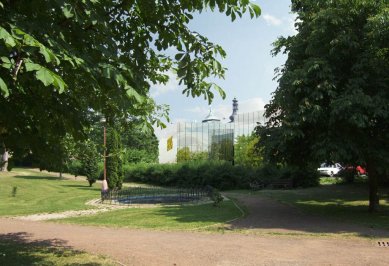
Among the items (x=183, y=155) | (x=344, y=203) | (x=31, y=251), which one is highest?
(x=183, y=155)

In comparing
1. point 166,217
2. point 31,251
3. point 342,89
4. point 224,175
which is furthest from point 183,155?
point 31,251

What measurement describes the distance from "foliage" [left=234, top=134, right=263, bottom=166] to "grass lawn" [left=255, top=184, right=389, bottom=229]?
8600 mm

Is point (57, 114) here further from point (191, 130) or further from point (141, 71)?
point (191, 130)

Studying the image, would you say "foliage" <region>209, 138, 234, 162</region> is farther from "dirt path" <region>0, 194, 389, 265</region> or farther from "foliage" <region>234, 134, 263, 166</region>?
"dirt path" <region>0, 194, 389, 265</region>

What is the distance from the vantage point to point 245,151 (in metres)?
40.7

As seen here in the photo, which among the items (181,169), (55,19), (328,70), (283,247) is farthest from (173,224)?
(181,169)

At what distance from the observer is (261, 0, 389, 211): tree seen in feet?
46.6

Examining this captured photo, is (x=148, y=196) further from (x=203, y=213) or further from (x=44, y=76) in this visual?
(x=44, y=76)

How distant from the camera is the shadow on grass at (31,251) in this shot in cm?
883

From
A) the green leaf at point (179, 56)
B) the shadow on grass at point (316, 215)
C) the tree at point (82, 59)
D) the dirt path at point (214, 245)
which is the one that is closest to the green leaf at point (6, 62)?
the tree at point (82, 59)

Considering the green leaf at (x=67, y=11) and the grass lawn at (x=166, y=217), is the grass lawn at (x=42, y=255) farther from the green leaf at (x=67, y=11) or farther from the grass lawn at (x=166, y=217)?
the green leaf at (x=67, y=11)

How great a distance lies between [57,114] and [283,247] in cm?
685

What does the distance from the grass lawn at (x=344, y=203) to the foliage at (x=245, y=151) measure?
8600 millimetres

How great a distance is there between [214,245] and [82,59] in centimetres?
743
